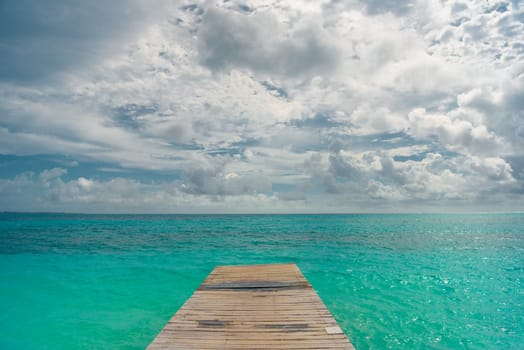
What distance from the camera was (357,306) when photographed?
14.0m

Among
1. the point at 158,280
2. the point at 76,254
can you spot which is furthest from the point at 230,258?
the point at 76,254

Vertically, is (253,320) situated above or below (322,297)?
above

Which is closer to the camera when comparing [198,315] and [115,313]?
[198,315]

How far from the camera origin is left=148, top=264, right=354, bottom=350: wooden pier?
607cm

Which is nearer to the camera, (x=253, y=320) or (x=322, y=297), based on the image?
(x=253, y=320)

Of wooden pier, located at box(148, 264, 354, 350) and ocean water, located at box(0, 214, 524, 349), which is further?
ocean water, located at box(0, 214, 524, 349)

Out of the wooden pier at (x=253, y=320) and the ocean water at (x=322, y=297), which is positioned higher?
the wooden pier at (x=253, y=320)

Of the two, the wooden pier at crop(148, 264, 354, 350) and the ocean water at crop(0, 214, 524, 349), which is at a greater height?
the wooden pier at crop(148, 264, 354, 350)

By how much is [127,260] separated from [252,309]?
2312 cm

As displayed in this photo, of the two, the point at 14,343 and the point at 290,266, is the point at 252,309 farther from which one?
the point at 14,343

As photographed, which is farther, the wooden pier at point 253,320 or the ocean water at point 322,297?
the ocean water at point 322,297

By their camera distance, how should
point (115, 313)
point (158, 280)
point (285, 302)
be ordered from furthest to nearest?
point (158, 280), point (115, 313), point (285, 302)

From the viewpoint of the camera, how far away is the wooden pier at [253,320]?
6.07 meters

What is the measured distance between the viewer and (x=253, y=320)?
7434 mm
